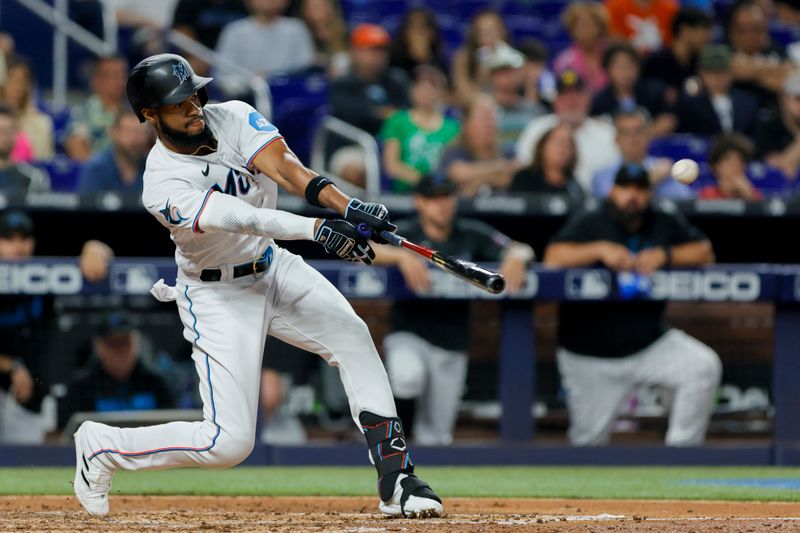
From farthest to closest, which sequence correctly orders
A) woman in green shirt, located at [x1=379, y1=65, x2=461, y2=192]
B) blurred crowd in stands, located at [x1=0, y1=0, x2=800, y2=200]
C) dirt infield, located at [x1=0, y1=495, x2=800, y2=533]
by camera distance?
woman in green shirt, located at [x1=379, y1=65, x2=461, y2=192], blurred crowd in stands, located at [x1=0, y1=0, x2=800, y2=200], dirt infield, located at [x1=0, y1=495, x2=800, y2=533]

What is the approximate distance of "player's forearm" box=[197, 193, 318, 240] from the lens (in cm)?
382

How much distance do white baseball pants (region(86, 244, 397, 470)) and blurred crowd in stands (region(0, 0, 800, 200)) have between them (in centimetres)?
304

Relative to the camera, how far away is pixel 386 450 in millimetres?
4238

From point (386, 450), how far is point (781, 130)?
5.34 m

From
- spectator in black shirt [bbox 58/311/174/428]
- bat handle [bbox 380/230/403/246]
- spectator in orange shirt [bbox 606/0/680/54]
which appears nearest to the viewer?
bat handle [bbox 380/230/403/246]

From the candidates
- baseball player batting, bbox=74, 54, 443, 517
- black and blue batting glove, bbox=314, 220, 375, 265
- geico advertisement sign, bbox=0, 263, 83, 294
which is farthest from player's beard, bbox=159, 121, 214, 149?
geico advertisement sign, bbox=0, 263, 83, 294

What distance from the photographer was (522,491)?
5.22 meters

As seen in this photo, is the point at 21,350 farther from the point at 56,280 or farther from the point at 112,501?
the point at 112,501

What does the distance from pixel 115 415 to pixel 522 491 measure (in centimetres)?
211

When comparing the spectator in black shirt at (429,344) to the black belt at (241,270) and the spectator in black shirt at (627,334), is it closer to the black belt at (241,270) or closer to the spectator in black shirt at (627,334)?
the spectator in black shirt at (627,334)

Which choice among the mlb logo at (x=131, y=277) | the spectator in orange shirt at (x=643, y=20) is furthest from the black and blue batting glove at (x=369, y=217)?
the spectator in orange shirt at (x=643, y=20)

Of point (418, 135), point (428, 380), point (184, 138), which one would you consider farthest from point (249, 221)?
point (418, 135)

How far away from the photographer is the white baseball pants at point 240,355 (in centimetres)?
410

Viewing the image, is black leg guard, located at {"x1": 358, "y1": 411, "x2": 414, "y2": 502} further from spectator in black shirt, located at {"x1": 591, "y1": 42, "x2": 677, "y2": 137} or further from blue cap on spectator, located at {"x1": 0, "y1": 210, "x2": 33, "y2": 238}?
spectator in black shirt, located at {"x1": 591, "y1": 42, "x2": 677, "y2": 137}
